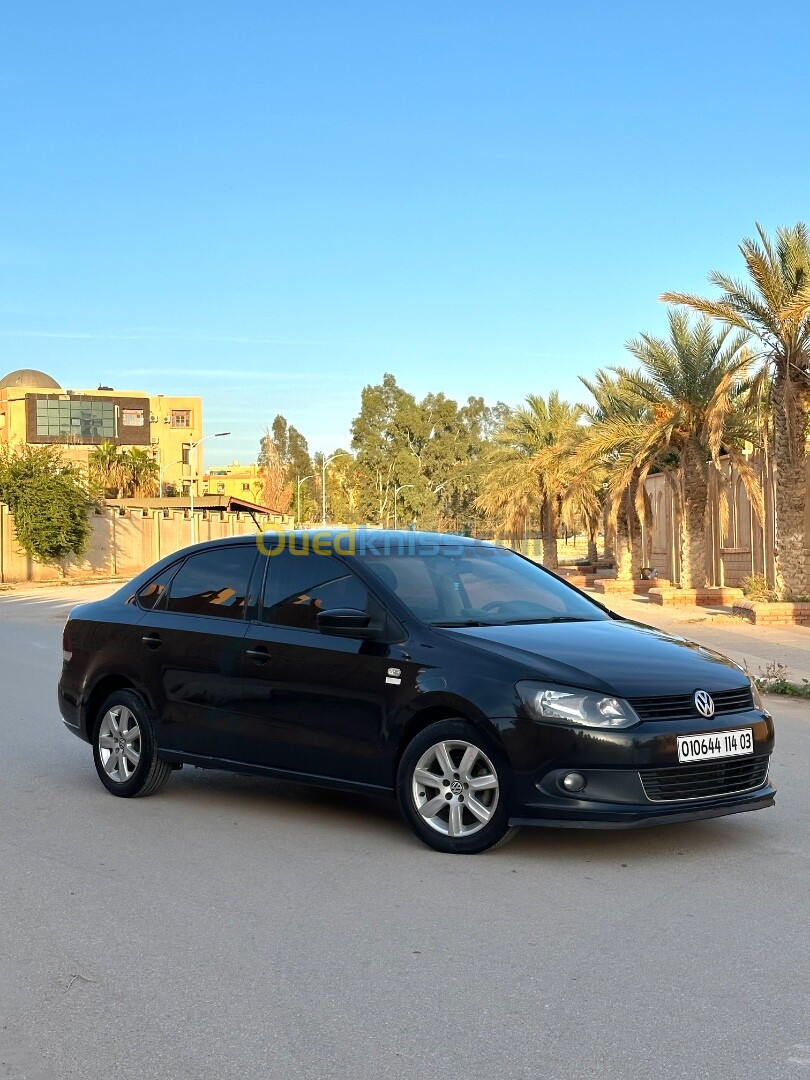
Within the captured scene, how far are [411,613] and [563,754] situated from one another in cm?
124

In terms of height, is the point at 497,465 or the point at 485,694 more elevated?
the point at 497,465

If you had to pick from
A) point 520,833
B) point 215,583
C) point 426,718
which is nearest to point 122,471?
Result: point 215,583

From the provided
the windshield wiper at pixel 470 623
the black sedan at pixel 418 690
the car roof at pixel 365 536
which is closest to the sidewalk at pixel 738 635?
the car roof at pixel 365 536

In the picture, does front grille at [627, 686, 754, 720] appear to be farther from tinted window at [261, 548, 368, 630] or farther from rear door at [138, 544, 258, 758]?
rear door at [138, 544, 258, 758]

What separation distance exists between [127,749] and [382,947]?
11.5 feet

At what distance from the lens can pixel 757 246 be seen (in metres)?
23.8

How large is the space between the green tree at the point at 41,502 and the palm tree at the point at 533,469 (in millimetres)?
16718

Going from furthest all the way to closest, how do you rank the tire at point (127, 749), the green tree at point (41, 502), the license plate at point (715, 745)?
the green tree at point (41, 502), the tire at point (127, 749), the license plate at point (715, 745)

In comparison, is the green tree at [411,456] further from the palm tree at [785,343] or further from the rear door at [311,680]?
the rear door at [311,680]

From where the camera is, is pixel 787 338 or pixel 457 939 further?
pixel 787 338

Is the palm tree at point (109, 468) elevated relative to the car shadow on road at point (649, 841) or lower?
elevated

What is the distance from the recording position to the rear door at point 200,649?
7.62 metres

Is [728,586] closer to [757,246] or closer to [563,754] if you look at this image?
[757,246]

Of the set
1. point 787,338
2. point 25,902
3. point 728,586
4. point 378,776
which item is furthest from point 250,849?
point 728,586
